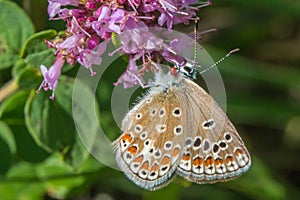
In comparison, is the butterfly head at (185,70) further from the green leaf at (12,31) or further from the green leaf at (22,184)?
the green leaf at (22,184)

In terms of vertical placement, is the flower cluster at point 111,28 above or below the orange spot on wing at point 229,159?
above

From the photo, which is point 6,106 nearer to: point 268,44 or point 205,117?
point 205,117

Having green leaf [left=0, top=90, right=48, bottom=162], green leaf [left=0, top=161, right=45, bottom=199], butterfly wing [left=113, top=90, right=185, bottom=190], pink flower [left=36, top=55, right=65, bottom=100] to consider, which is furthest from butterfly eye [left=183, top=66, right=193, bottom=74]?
green leaf [left=0, top=161, right=45, bottom=199]

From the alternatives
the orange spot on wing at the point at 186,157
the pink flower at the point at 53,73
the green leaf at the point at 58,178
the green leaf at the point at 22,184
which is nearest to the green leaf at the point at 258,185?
the green leaf at the point at 58,178

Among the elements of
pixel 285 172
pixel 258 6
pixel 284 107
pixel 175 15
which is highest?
pixel 175 15

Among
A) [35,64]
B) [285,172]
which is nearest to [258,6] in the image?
[285,172]

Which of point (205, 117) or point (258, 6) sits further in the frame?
point (258, 6)

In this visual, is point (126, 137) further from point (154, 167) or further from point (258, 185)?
point (258, 185)
